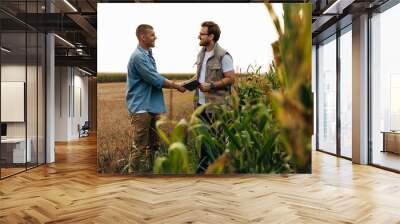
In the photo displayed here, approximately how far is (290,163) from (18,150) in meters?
4.14

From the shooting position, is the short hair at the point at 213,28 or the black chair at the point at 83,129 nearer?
the short hair at the point at 213,28

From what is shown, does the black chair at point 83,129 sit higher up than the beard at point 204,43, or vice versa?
the beard at point 204,43

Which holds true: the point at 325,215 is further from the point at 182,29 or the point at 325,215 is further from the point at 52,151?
the point at 52,151

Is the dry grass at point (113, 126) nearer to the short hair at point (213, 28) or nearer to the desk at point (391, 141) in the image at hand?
the short hair at point (213, 28)

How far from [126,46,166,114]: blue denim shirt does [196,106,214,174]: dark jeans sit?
58 cm

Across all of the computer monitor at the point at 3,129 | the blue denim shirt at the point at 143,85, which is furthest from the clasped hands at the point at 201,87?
the computer monitor at the point at 3,129

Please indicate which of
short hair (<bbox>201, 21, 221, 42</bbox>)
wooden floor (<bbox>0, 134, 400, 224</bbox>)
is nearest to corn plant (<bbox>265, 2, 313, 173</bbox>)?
wooden floor (<bbox>0, 134, 400, 224</bbox>)

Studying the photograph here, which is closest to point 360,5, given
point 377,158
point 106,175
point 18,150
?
point 377,158

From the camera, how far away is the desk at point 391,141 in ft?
21.9

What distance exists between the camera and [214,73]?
5.78 m

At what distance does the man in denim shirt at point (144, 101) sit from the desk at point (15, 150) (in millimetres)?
1853

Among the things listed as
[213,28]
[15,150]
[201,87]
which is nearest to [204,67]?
[201,87]

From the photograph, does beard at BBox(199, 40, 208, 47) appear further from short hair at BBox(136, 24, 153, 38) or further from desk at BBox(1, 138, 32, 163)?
desk at BBox(1, 138, 32, 163)

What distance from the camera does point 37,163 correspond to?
24.5 feet
